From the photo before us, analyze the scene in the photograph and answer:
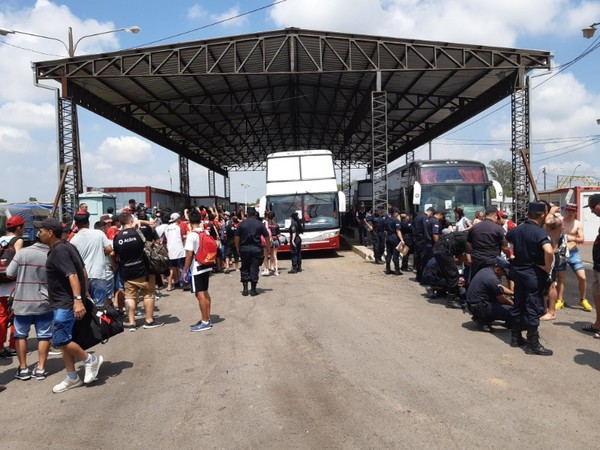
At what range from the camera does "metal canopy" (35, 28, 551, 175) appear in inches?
752

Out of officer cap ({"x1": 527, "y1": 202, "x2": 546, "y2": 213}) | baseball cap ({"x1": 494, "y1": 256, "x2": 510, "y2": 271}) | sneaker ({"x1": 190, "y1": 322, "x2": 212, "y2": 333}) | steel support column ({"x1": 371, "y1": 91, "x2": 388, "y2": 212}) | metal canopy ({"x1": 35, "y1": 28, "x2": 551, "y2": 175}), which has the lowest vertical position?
sneaker ({"x1": 190, "y1": 322, "x2": 212, "y2": 333})

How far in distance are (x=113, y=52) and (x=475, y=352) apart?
18.2 m

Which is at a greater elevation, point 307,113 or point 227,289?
point 307,113

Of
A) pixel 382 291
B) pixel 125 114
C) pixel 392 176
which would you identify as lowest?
pixel 382 291

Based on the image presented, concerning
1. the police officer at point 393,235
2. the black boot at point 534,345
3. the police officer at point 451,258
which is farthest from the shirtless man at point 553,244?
the police officer at point 393,235

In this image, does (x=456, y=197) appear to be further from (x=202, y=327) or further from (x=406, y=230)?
(x=202, y=327)

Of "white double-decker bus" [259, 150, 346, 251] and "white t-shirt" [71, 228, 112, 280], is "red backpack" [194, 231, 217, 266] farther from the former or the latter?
"white double-decker bus" [259, 150, 346, 251]

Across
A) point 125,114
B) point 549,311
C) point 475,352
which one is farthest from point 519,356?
point 125,114

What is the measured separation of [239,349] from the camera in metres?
6.25

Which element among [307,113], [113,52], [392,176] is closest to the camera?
[113,52]

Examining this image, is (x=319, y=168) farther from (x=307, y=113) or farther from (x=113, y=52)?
(x=307, y=113)

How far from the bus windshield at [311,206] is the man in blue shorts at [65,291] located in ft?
38.4

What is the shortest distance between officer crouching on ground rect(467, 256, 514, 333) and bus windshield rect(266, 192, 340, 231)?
9720 millimetres

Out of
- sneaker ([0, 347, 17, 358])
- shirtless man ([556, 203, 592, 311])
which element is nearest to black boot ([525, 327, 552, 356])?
shirtless man ([556, 203, 592, 311])
